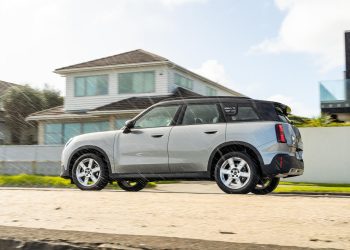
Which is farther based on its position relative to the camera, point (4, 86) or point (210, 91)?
point (4, 86)

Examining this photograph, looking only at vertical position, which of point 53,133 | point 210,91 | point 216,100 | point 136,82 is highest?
point 210,91

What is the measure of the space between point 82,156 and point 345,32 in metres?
30.5

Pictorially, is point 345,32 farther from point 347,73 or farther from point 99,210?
point 99,210

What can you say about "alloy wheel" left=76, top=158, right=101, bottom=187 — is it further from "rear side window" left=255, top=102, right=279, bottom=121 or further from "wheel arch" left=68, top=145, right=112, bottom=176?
"rear side window" left=255, top=102, right=279, bottom=121

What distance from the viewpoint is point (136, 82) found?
3003 centimetres

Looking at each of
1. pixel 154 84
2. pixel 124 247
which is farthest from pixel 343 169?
pixel 124 247

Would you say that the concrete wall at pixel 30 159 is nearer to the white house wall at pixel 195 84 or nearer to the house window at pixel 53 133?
the house window at pixel 53 133

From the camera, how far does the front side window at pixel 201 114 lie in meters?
7.70

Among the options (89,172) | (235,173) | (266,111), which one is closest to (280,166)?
(235,173)

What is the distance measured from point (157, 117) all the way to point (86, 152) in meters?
1.23

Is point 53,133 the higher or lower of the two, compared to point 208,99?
higher

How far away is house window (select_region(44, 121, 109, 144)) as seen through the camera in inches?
1229

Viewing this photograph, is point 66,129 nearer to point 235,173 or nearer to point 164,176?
point 164,176

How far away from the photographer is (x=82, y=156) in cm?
791
